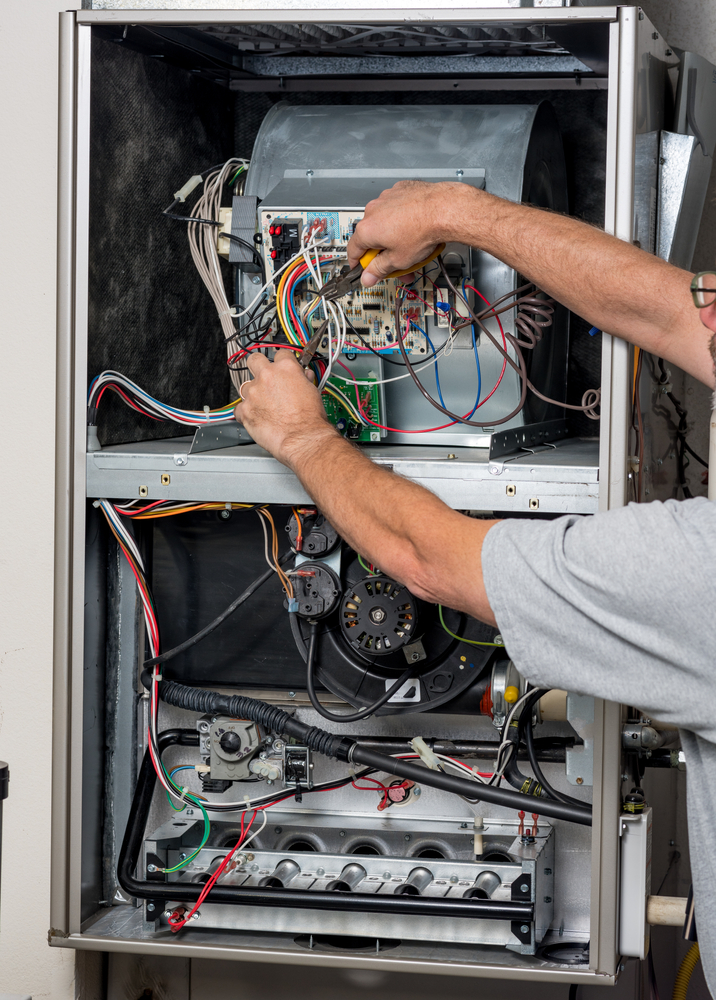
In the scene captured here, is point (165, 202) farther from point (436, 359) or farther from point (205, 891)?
point (205, 891)

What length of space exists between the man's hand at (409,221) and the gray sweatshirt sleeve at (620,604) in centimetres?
46

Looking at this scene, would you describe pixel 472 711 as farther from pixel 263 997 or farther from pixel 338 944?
pixel 263 997

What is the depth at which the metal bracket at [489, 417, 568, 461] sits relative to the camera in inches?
54.3

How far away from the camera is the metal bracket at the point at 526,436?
54.3 inches

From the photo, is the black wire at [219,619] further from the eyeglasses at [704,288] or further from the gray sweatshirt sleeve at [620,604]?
the eyeglasses at [704,288]

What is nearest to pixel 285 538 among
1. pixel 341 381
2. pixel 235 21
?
pixel 341 381

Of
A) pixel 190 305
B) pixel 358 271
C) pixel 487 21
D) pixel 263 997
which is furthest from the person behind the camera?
pixel 263 997

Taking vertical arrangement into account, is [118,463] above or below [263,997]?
above

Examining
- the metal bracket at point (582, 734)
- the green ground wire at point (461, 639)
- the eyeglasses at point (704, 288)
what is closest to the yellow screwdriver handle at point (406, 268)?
the eyeglasses at point (704, 288)

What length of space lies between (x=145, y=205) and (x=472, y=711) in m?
0.95

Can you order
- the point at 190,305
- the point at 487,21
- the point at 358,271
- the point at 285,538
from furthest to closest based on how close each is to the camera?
the point at 190,305, the point at 285,538, the point at 358,271, the point at 487,21

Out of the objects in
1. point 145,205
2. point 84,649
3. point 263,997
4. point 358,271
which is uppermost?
point 145,205

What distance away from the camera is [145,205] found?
1.62 m

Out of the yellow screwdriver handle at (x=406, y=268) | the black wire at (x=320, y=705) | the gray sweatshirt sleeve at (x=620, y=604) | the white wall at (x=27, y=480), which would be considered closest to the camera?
the gray sweatshirt sleeve at (x=620, y=604)
